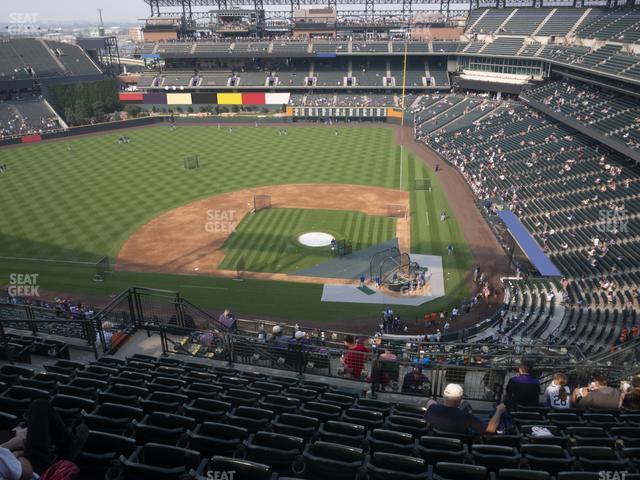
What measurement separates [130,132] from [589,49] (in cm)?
6554

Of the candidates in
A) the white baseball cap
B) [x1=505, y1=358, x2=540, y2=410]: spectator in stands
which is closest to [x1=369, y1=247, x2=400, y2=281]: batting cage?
[x1=505, y1=358, x2=540, y2=410]: spectator in stands

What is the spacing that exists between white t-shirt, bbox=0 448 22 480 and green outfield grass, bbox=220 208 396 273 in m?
27.1

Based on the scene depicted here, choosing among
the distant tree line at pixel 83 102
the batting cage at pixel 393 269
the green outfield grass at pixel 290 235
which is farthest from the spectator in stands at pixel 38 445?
the distant tree line at pixel 83 102

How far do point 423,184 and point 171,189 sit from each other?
83.7ft

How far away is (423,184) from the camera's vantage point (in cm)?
4866

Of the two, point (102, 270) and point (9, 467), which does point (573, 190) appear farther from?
point (9, 467)

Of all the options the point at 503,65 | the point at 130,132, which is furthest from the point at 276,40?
the point at 503,65

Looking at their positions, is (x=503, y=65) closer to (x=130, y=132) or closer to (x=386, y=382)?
(x=130, y=132)

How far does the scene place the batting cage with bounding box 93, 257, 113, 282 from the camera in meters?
31.1

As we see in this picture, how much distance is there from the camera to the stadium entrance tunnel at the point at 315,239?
35.9 metres

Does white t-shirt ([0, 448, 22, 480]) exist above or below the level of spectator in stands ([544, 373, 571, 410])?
above

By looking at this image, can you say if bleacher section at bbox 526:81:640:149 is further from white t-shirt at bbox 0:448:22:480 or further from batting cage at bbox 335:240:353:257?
white t-shirt at bbox 0:448:22:480

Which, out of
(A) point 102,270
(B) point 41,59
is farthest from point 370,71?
(A) point 102,270

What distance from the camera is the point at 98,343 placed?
13961mm
